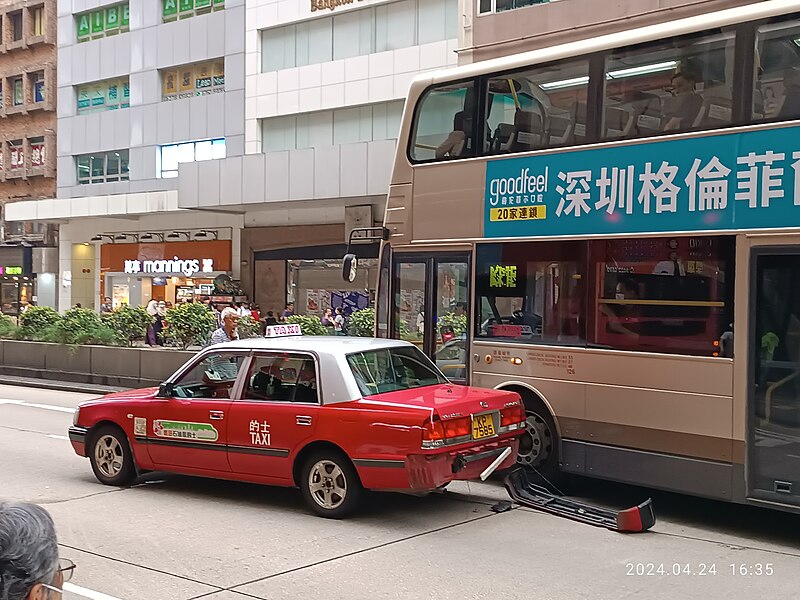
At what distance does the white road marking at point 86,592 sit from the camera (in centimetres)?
583

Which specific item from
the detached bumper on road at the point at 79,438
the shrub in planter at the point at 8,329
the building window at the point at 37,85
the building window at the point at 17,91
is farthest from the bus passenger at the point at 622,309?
the building window at the point at 17,91

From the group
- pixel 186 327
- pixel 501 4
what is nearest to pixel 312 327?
pixel 186 327

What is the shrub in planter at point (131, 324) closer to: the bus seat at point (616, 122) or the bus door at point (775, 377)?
the bus seat at point (616, 122)

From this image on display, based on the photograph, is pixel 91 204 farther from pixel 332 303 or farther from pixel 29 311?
pixel 29 311

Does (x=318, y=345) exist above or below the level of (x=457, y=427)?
above

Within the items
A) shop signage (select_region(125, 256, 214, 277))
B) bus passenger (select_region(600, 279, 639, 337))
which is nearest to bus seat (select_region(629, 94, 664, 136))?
bus passenger (select_region(600, 279, 639, 337))

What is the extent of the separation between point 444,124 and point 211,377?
11.9ft

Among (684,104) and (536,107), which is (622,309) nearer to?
(684,104)

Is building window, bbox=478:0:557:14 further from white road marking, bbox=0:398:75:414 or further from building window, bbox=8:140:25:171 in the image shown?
building window, bbox=8:140:25:171

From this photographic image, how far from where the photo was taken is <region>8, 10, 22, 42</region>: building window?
45.1 m

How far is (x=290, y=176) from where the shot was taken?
100 ft

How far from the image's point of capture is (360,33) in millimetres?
30641

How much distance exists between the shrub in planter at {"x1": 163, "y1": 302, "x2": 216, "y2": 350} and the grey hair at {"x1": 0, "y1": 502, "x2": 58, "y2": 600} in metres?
16.1

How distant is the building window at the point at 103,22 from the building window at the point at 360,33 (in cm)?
920
